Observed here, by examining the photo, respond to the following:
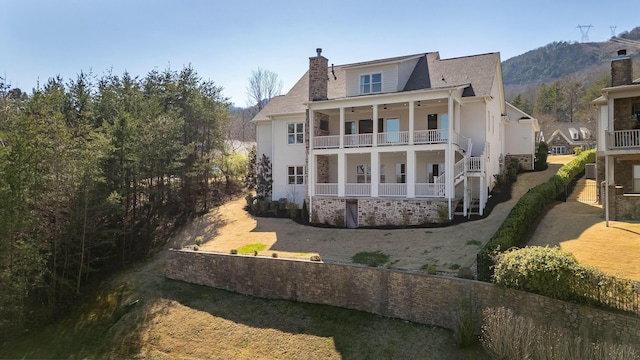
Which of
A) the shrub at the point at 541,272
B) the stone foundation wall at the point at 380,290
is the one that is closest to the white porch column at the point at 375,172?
the stone foundation wall at the point at 380,290

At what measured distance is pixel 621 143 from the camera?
57.6ft

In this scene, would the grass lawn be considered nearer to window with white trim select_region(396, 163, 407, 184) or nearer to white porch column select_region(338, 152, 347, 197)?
white porch column select_region(338, 152, 347, 197)

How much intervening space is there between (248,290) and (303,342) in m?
4.69

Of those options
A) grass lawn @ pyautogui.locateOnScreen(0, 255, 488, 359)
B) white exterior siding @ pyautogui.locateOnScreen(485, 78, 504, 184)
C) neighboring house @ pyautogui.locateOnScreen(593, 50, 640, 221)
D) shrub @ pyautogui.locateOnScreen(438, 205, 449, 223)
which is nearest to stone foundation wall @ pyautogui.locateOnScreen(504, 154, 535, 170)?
white exterior siding @ pyautogui.locateOnScreen(485, 78, 504, 184)

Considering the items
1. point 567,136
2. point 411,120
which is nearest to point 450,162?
point 411,120

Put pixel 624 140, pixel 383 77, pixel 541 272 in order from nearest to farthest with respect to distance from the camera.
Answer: pixel 541 272 → pixel 624 140 → pixel 383 77

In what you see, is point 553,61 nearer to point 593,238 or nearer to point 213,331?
point 593,238

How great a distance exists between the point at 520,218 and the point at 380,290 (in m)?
6.51

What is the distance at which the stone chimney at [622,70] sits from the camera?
755 inches

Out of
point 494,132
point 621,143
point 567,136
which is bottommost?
point 621,143

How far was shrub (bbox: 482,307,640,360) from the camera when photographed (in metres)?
8.83

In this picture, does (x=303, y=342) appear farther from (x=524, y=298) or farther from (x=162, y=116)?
(x=162, y=116)

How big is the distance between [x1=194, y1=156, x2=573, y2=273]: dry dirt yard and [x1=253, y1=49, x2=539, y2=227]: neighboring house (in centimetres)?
149

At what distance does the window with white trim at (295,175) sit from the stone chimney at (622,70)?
17.5 m
